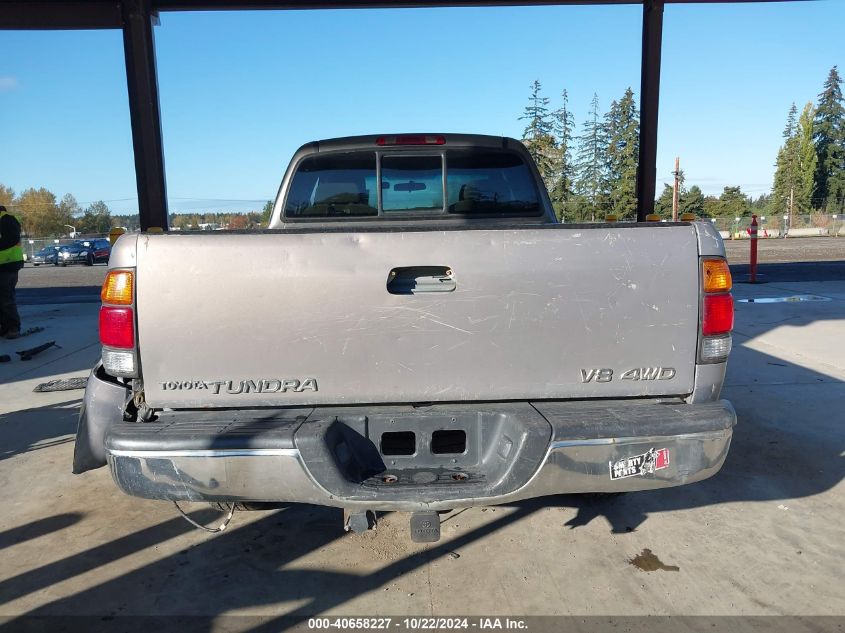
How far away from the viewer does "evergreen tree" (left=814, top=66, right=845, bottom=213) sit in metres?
68.3

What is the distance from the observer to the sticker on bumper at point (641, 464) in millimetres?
2406

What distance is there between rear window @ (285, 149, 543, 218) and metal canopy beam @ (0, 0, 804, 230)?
5065mm

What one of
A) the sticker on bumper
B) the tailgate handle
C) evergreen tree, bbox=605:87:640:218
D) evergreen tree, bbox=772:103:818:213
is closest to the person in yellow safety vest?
the tailgate handle

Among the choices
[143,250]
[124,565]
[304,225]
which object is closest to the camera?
[143,250]

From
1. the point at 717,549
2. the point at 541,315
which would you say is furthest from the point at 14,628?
the point at 717,549

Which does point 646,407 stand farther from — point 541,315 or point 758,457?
point 758,457

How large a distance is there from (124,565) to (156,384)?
4.07 ft

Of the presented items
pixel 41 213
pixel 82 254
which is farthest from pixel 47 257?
pixel 41 213

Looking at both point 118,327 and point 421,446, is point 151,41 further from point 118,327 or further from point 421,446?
point 421,446

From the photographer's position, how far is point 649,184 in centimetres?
904

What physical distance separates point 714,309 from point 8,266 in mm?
9452

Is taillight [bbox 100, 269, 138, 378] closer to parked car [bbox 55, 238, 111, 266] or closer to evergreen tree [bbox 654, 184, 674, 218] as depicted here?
parked car [bbox 55, 238, 111, 266]

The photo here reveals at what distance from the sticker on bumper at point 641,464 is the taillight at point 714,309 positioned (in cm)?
46

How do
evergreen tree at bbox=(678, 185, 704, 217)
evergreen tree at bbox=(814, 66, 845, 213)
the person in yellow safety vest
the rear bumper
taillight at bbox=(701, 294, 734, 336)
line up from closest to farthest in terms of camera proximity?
the rear bumper → taillight at bbox=(701, 294, 734, 336) → the person in yellow safety vest → evergreen tree at bbox=(678, 185, 704, 217) → evergreen tree at bbox=(814, 66, 845, 213)
